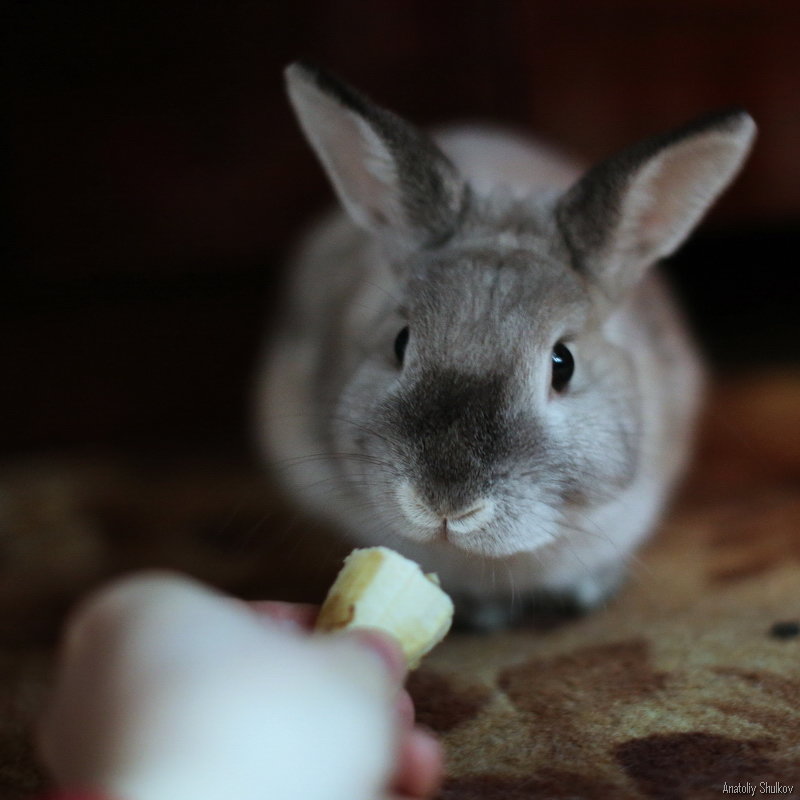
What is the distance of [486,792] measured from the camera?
52.1 inches

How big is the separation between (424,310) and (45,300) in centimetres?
173

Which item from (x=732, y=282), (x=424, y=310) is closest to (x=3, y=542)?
(x=424, y=310)

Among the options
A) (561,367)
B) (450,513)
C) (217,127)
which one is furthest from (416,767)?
(217,127)

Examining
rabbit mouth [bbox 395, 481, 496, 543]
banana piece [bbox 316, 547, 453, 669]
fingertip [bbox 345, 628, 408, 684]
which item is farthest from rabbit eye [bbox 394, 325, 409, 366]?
fingertip [bbox 345, 628, 408, 684]

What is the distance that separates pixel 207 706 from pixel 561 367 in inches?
39.7

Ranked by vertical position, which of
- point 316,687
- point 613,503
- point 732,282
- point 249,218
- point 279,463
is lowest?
point 316,687

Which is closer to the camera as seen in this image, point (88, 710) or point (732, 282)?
point (88, 710)

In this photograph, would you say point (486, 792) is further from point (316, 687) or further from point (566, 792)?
point (316, 687)

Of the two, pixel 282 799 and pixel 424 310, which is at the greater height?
pixel 424 310

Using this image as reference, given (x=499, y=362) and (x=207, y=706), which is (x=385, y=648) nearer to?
(x=207, y=706)

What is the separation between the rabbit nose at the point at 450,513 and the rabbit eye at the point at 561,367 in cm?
35

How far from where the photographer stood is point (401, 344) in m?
1.81

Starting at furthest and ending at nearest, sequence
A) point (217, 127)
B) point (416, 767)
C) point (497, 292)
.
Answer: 1. point (217, 127)
2. point (497, 292)
3. point (416, 767)

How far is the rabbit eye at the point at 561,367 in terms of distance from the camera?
172 cm
